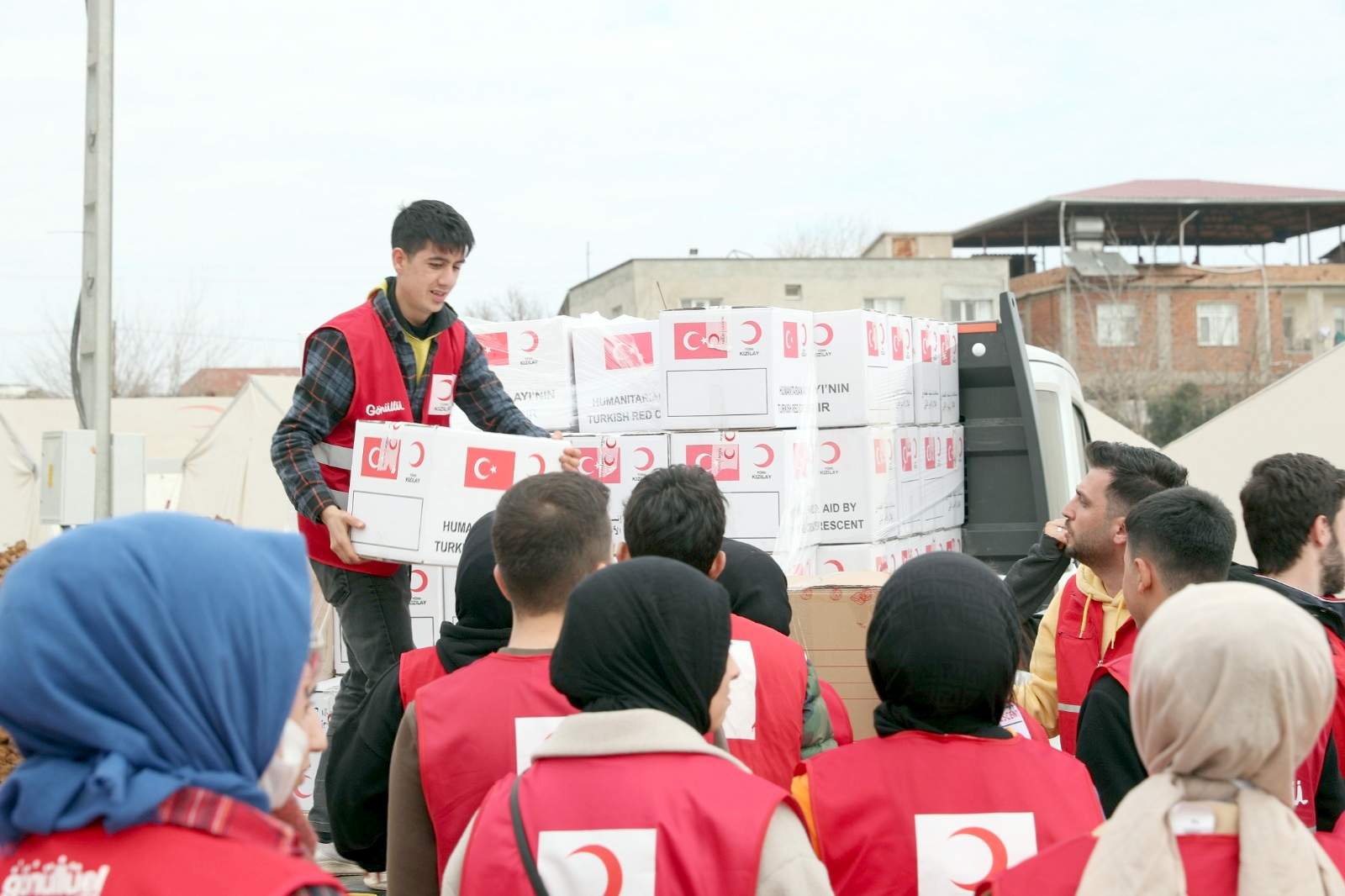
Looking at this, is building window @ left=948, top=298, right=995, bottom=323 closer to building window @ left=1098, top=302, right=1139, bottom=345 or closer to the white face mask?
building window @ left=1098, top=302, right=1139, bottom=345

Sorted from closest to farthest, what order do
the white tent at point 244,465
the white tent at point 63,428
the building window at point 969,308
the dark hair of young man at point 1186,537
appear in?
the dark hair of young man at point 1186,537 → the white tent at point 244,465 → the white tent at point 63,428 → the building window at point 969,308

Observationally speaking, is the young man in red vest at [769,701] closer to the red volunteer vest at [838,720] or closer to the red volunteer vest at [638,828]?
the red volunteer vest at [838,720]

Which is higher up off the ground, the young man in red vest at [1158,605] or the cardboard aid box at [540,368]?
the cardboard aid box at [540,368]

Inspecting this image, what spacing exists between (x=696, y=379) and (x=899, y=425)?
4.01ft

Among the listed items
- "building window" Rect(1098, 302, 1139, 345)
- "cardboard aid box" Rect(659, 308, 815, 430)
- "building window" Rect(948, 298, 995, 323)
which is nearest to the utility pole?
"cardboard aid box" Rect(659, 308, 815, 430)

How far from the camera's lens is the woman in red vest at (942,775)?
2.37 m

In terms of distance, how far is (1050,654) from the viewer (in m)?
4.36

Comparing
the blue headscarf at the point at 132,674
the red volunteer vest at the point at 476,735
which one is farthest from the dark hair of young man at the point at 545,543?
the blue headscarf at the point at 132,674

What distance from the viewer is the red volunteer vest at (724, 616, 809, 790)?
10.6ft

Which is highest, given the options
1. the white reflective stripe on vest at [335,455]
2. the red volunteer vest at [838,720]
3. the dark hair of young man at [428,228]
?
the dark hair of young man at [428,228]

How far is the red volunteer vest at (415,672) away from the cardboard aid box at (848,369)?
3734mm

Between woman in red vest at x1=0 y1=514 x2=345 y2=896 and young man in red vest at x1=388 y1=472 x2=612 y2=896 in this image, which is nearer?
woman in red vest at x1=0 y1=514 x2=345 y2=896

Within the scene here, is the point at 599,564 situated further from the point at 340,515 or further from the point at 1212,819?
the point at 340,515

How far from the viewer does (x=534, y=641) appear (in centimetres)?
286
